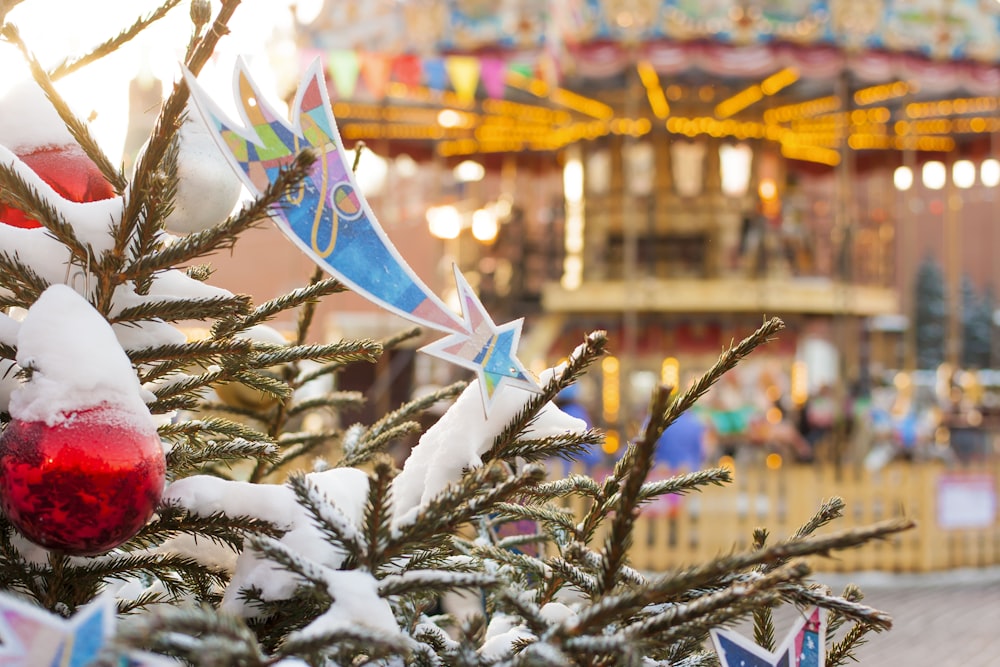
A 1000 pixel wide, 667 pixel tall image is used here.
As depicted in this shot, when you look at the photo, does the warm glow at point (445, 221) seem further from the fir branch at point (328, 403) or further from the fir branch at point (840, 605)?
the fir branch at point (840, 605)

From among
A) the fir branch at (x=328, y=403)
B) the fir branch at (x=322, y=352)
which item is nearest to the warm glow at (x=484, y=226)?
the fir branch at (x=328, y=403)

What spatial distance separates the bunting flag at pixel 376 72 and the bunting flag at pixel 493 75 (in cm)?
95

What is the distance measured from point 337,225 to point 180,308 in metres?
0.17

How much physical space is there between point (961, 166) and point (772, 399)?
17.4ft

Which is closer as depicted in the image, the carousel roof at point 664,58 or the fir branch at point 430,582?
the fir branch at point 430,582

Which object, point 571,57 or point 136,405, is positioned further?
point 571,57

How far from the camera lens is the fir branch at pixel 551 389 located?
3.38 feet

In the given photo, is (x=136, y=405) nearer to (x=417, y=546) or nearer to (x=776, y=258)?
(x=417, y=546)

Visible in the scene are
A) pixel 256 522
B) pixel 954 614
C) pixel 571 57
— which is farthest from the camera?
pixel 571 57

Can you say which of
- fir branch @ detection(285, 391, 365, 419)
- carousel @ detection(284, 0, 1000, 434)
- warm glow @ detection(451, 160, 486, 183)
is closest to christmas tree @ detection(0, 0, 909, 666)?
fir branch @ detection(285, 391, 365, 419)

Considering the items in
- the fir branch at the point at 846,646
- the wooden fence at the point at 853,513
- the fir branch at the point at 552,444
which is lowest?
the wooden fence at the point at 853,513

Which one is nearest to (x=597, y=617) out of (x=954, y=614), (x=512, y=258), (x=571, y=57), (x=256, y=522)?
(x=256, y=522)

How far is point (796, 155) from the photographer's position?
15.5 meters

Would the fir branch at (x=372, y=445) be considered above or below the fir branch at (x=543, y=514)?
above
